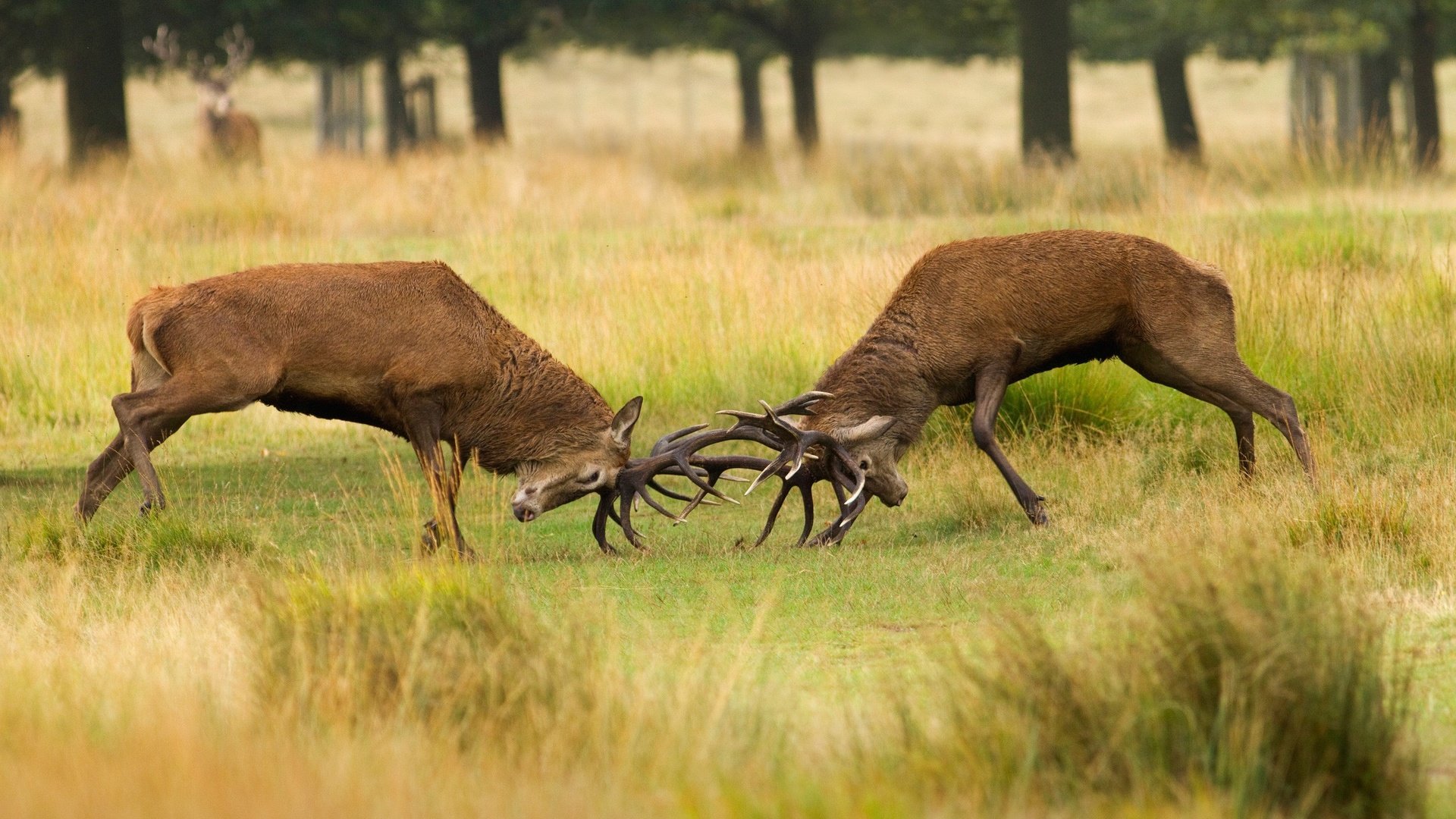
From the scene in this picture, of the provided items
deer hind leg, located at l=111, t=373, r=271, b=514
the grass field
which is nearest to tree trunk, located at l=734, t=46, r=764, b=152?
the grass field

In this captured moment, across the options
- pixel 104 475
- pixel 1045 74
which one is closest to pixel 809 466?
pixel 104 475

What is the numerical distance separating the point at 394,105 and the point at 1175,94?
603 inches

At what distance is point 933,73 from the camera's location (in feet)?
297

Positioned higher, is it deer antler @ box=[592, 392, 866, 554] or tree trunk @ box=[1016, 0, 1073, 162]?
tree trunk @ box=[1016, 0, 1073, 162]

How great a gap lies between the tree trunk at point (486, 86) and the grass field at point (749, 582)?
1387cm

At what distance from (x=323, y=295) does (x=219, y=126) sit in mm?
20435

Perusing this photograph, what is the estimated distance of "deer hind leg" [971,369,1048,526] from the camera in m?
9.30

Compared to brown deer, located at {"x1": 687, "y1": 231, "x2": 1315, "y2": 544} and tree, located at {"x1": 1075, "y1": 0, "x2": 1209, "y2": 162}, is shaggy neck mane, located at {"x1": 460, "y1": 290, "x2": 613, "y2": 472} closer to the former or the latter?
brown deer, located at {"x1": 687, "y1": 231, "x2": 1315, "y2": 544}

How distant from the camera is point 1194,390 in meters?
9.59

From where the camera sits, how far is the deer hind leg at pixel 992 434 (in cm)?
930

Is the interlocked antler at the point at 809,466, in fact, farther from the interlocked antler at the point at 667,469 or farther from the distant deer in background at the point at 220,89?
the distant deer in background at the point at 220,89

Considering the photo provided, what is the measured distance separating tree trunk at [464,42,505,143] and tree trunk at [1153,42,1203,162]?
12052 mm

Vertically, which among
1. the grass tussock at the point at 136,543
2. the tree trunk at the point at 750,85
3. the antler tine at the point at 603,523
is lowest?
the antler tine at the point at 603,523

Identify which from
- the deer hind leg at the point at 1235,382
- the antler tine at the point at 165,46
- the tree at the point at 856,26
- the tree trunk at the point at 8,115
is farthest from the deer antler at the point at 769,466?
the tree at the point at 856,26
